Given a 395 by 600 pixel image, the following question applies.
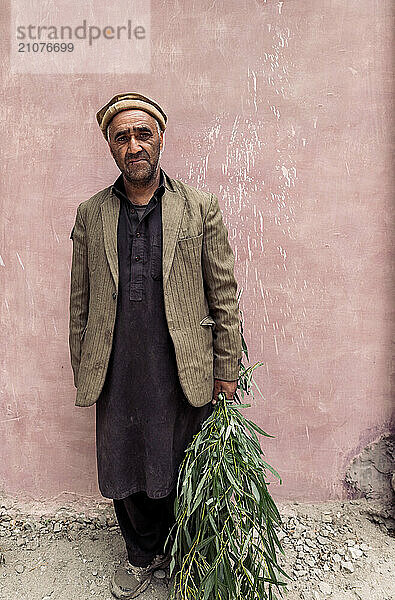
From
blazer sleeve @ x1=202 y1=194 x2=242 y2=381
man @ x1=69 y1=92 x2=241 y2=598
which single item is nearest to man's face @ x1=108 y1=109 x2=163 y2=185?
man @ x1=69 y1=92 x2=241 y2=598

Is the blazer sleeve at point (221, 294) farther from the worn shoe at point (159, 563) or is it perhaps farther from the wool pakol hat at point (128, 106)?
the worn shoe at point (159, 563)

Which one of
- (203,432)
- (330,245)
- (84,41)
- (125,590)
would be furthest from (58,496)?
(84,41)

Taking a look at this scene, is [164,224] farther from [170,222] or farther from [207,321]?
[207,321]

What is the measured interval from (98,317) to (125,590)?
1.14 m

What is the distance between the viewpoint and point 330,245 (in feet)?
8.49

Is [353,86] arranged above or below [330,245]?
above

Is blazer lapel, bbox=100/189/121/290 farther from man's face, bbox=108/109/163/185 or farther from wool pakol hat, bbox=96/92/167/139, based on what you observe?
wool pakol hat, bbox=96/92/167/139

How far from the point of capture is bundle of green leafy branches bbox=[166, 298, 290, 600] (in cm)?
197

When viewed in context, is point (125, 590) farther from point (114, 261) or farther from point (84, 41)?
point (84, 41)

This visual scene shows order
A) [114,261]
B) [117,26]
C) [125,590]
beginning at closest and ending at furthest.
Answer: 1. [114,261]
2. [125,590]
3. [117,26]

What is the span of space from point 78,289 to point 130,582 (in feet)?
3.98

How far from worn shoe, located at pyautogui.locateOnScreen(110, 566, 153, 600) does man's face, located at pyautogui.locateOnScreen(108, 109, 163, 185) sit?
5.17ft

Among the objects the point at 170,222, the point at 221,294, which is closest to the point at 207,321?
the point at 221,294

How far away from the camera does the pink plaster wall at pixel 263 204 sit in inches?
97.8
